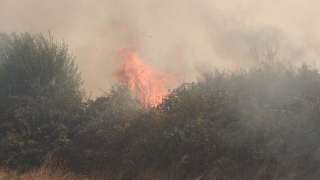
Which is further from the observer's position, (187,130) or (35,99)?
(35,99)

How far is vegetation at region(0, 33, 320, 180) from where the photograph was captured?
1022 centimetres

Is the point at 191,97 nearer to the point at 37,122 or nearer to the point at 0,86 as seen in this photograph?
the point at 37,122

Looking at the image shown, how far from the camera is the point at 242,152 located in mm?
10461

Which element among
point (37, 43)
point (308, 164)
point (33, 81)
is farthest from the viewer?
point (37, 43)

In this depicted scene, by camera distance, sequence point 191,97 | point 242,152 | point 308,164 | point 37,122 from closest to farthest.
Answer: point 308,164
point 242,152
point 191,97
point 37,122

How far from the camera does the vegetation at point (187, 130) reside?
1022 cm

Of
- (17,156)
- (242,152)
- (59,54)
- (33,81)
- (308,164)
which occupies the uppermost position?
(59,54)

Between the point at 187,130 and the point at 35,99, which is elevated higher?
the point at 35,99

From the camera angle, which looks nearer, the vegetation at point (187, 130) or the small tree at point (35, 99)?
the vegetation at point (187, 130)

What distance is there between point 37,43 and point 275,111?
1826 centimetres

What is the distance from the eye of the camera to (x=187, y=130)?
11.8m

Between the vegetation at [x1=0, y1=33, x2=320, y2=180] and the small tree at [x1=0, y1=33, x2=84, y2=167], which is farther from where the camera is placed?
the small tree at [x1=0, y1=33, x2=84, y2=167]

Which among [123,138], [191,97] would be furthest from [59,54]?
[191,97]

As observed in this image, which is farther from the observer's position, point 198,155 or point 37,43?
point 37,43
